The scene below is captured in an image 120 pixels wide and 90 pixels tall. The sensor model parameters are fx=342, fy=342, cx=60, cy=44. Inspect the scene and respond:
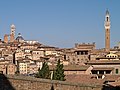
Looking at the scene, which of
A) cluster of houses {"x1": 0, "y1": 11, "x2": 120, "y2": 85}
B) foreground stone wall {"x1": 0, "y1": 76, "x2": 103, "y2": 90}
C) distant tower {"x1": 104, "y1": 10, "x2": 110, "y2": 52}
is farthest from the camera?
distant tower {"x1": 104, "y1": 10, "x2": 110, "y2": 52}

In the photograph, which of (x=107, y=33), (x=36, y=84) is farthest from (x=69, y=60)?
(x=36, y=84)

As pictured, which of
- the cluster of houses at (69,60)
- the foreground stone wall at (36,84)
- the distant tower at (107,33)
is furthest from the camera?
the distant tower at (107,33)

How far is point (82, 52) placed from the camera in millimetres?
76562

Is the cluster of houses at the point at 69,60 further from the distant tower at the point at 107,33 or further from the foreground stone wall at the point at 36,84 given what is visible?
the foreground stone wall at the point at 36,84

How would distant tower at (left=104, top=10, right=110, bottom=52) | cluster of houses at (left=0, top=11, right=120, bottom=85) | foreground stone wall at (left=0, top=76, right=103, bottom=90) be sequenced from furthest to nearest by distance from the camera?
distant tower at (left=104, top=10, right=110, bottom=52), cluster of houses at (left=0, top=11, right=120, bottom=85), foreground stone wall at (left=0, top=76, right=103, bottom=90)

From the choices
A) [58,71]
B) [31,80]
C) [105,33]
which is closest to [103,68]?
[58,71]

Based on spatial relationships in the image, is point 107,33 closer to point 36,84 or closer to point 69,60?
point 69,60

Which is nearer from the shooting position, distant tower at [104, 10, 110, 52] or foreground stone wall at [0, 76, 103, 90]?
foreground stone wall at [0, 76, 103, 90]

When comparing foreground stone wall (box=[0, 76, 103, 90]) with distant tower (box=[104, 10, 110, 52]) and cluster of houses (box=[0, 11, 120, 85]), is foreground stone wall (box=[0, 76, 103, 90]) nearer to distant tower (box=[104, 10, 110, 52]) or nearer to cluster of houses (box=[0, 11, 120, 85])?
cluster of houses (box=[0, 11, 120, 85])

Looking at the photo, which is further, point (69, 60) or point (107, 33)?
point (107, 33)

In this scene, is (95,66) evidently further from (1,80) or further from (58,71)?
(1,80)

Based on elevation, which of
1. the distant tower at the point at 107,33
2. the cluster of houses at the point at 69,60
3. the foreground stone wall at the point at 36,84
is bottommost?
the foreground stone wall at the point at 36,84

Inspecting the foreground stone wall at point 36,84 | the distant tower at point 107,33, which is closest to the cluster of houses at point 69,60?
the distant tower at point 107,33

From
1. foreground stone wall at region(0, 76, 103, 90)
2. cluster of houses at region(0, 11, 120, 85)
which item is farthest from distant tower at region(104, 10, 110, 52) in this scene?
foreground stone wall at region(0, 76, 103, 90)
